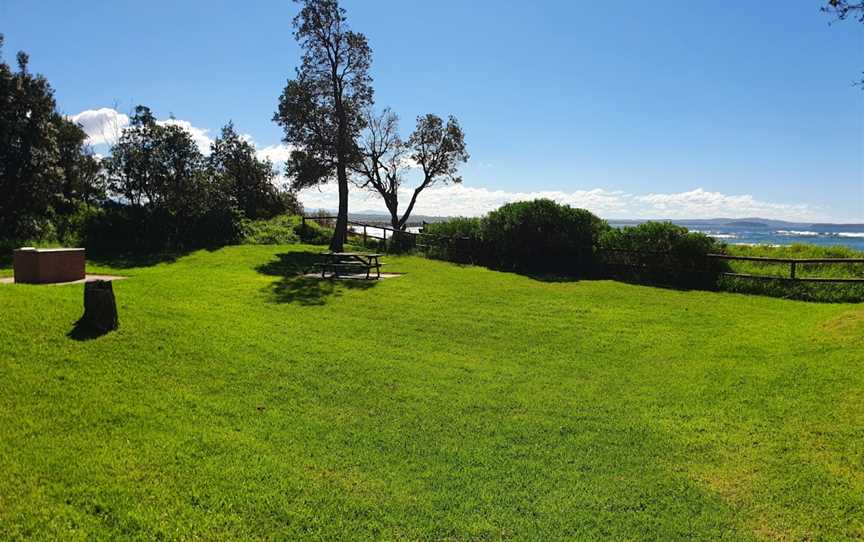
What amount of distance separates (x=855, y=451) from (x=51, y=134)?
24247 mm

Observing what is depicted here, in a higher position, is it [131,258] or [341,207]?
[341,207]

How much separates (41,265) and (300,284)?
221 inches

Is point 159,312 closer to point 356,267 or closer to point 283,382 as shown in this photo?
point 283,382

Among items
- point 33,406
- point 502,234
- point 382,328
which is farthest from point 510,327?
point 502,234

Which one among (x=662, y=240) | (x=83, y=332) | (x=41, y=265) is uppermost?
(x=662, y=240)

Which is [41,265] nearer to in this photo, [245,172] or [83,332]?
[83,332]

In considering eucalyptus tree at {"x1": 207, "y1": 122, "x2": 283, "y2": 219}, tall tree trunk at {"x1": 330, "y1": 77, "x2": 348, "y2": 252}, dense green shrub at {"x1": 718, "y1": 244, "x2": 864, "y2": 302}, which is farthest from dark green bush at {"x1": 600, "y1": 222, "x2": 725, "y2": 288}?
eucalyptus tree at {"x1": 207, "y1": 122, "x2": 283, "y2": 219}

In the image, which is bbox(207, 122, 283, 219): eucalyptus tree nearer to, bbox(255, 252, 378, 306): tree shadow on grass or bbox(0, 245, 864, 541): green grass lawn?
bbox(255, 252, 378, 306): tree shadow on grass

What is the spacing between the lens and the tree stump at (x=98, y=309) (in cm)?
722

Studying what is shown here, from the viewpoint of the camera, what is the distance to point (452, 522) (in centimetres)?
385

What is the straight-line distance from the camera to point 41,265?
11.3m

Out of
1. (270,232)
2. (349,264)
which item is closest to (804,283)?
(349,264)

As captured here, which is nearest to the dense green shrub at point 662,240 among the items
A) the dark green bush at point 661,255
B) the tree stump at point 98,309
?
the dark green bush at point 661,255

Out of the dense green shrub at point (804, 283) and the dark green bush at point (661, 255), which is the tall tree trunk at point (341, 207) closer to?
the dark green bush at point (661, 255)
